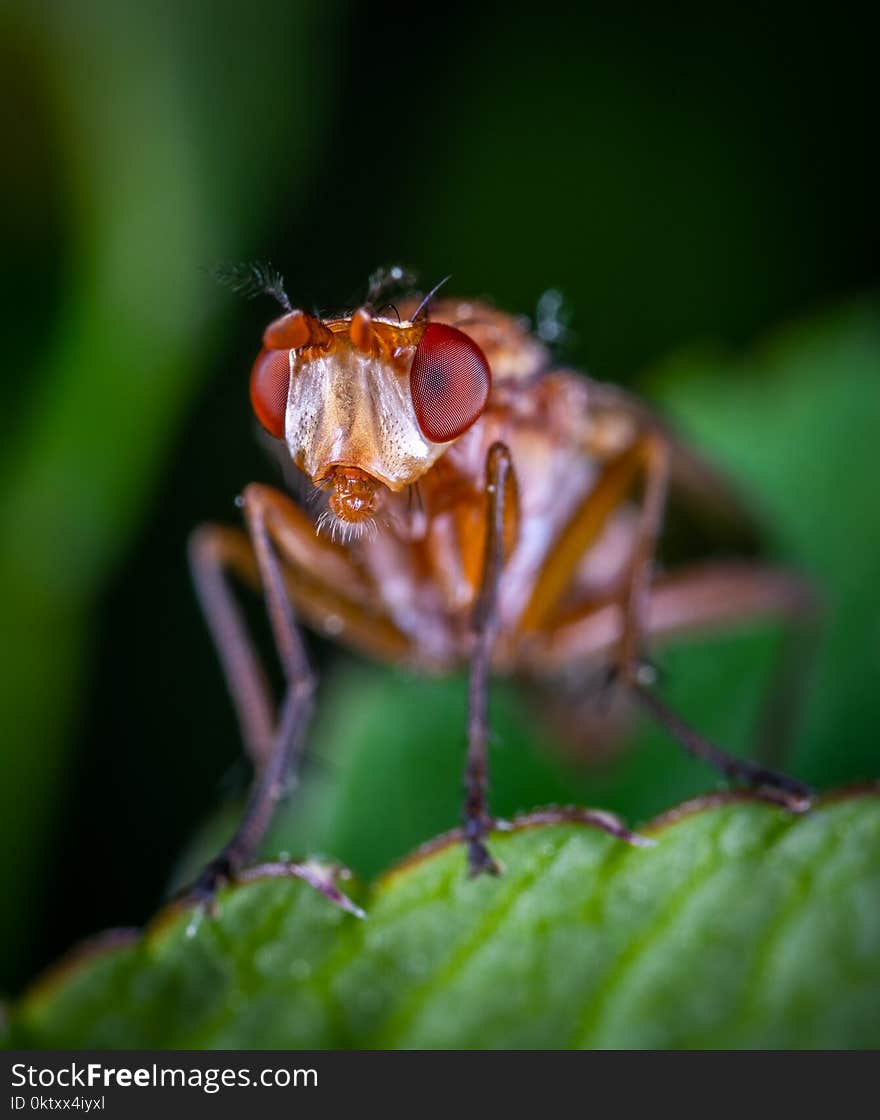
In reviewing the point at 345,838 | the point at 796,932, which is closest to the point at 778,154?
the point at 345,838

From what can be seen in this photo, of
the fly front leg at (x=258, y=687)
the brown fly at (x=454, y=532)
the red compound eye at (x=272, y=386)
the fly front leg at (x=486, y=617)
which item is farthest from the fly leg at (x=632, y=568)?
the red compound eye at (x=272, y=386)

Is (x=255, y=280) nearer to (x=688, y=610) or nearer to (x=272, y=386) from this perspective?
(x=272, y=386)

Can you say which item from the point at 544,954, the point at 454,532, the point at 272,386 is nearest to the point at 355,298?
the point at 272,386

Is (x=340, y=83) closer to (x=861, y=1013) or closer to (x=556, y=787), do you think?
(x=556, y=787)

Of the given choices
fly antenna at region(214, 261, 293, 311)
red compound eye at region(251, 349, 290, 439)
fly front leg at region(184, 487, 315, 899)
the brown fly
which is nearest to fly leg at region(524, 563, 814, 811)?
the brown fly

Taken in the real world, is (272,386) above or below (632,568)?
above
